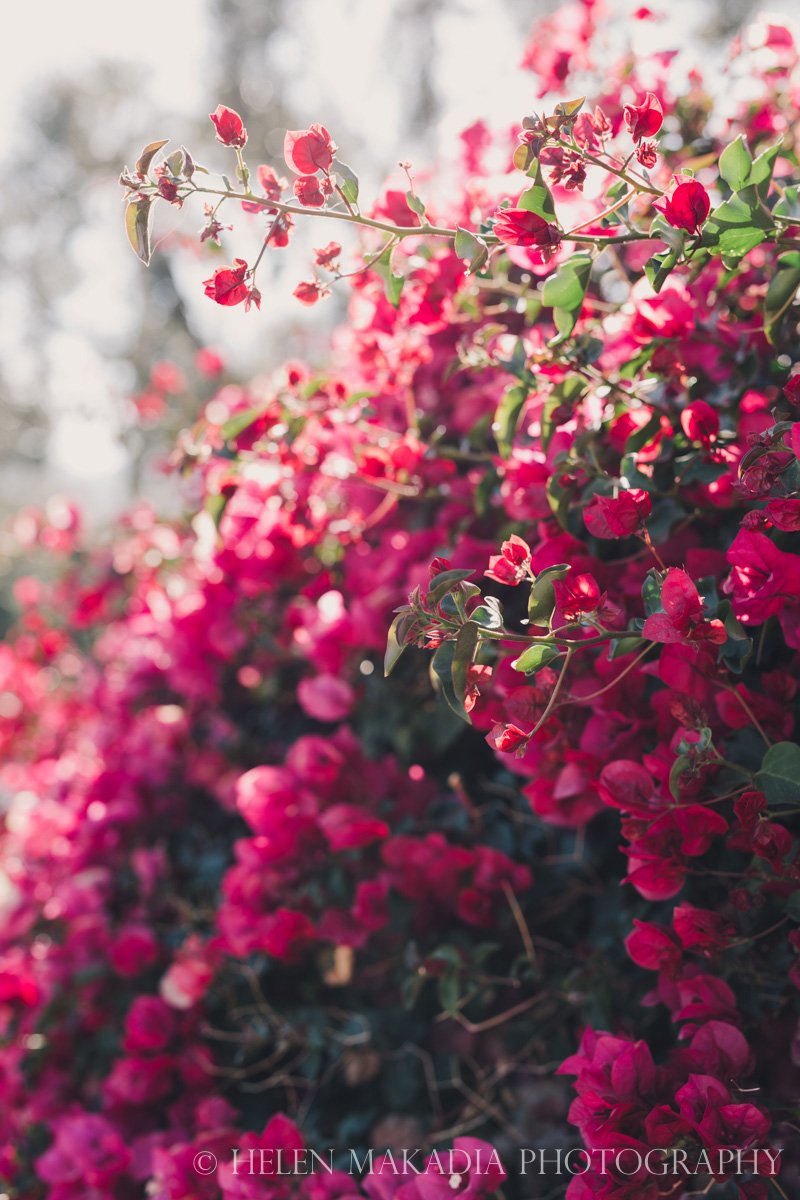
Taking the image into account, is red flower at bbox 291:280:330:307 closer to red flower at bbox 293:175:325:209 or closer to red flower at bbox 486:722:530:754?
red flower at bbox 293:175:325:209

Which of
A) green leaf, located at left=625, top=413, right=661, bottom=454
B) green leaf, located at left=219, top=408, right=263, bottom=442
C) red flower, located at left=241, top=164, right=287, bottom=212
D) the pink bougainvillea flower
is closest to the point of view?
red flower, located at left=241, top=164, right=287, bottom=212

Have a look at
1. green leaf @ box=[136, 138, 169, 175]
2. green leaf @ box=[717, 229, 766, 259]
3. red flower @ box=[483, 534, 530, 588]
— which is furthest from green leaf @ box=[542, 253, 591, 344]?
green leaf @ box=[136, 138, 169, 175]

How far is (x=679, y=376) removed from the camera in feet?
3.08

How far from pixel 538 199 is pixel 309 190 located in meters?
0.18

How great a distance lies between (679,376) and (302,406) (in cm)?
47

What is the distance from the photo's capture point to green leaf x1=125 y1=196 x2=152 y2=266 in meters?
0.76

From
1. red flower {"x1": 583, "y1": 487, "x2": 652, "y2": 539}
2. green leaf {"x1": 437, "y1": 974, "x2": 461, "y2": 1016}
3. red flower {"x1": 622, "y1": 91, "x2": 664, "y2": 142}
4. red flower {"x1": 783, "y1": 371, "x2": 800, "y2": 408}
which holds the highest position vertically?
red flower {"x1": 622, "y1": 91, "x2": 664, "y2": 142}

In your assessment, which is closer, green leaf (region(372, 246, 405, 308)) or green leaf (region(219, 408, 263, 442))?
green leaf (region(372, 246, 405, 308))

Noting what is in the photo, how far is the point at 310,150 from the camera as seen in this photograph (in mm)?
748

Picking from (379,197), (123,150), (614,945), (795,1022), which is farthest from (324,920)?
(123,150)

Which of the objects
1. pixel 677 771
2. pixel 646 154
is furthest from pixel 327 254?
pixel 677 771

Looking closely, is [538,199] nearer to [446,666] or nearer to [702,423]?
[702,423]

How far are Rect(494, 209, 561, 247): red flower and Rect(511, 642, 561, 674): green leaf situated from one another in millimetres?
310

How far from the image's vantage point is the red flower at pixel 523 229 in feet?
2.40
